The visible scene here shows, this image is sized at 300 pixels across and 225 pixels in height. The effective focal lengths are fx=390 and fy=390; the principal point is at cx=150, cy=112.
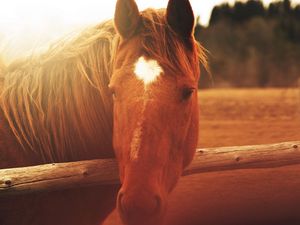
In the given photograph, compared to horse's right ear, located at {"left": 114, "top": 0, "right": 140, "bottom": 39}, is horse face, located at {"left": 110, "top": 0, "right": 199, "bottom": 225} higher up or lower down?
lower down

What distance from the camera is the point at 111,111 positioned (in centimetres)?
247

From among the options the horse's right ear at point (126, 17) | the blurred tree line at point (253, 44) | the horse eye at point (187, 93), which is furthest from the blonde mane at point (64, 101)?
the blurred tree line at point (253, 44)

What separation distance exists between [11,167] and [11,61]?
0.73 meters

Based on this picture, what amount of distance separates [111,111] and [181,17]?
734 millimetres

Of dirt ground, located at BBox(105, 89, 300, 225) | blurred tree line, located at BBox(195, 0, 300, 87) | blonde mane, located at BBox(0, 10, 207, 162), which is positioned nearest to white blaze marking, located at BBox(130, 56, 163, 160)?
blonde mane, located at BBox(0, 10, 207, 162)

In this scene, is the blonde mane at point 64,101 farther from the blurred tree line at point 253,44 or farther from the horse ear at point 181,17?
the blurred tree line at point 253,44

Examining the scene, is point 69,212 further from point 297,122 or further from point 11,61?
point 297,122

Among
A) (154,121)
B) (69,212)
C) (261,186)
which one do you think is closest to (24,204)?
(69,212)

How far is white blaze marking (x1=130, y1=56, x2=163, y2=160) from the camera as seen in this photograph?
6.17ft

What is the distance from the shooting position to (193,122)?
7.68ft

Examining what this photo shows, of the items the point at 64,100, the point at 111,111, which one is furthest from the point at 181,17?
the point at 64,100

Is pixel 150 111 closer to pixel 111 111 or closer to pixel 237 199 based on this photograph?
pixel 111 111

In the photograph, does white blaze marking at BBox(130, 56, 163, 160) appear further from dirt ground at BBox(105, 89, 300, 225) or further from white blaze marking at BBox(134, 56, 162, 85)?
dirt ground at BBox(105, 89, 300, 225)

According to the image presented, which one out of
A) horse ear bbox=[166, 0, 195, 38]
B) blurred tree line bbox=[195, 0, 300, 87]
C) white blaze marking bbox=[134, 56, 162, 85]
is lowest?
blurred tree line bbox=[195, 0, 300, 87]
